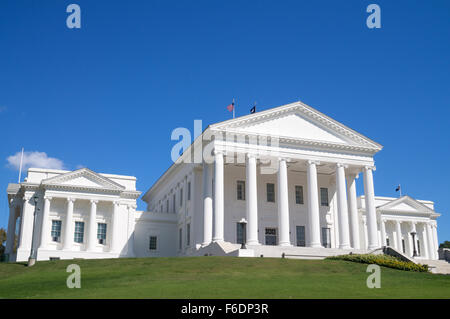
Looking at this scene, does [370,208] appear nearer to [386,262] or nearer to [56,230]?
[386,262]

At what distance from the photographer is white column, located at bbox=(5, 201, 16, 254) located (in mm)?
55219

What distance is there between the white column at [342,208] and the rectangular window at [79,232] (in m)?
26.6

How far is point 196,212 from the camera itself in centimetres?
4850

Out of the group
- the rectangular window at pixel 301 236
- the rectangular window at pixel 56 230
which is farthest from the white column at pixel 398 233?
the rectangular window at pixel 56 230

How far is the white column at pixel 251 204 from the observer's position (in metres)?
40.8

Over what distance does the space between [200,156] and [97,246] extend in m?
16.4

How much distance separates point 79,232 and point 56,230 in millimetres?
2324

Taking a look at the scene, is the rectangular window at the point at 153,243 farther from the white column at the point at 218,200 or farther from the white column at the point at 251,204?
the white column at the point at 251,204

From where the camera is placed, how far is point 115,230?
2128 inches

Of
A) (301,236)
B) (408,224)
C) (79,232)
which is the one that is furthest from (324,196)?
(79,232)

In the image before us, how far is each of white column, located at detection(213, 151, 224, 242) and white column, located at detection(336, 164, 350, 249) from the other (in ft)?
35.6

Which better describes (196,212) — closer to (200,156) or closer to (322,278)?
(200,156)
